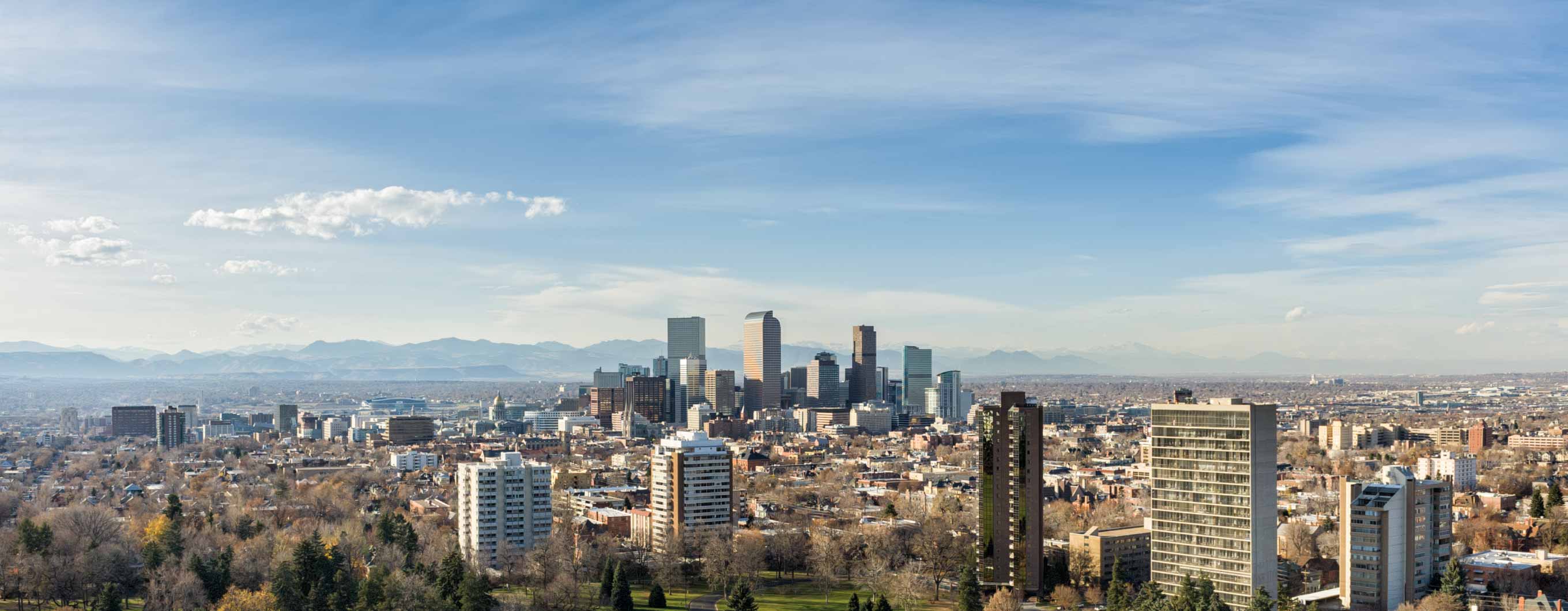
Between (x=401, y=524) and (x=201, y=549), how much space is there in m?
10.9

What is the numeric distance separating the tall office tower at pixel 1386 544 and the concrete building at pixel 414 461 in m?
104

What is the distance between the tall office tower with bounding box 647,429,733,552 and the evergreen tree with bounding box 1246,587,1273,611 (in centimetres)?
3358

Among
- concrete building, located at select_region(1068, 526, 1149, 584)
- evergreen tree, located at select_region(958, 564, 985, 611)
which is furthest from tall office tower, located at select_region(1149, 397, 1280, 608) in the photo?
concrete building, located at select_region(1068, 526, 1149, 584)

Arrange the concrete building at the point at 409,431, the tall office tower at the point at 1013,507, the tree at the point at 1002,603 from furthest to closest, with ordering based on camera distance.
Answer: the concrete building at the point at 409,431
the tall office tower at the point at 1013,507
the tree at the point at 1002,603

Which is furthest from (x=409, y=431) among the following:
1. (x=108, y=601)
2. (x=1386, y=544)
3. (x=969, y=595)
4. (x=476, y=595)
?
(x=1386, y=544)

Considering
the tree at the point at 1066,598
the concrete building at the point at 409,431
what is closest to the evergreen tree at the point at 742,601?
the tree at the point at 1066,598

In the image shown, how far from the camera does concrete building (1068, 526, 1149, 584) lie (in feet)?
217

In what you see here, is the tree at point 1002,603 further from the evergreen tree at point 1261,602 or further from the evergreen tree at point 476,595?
the evergreen tree at point 476,595

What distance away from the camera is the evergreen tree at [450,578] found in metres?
55.5

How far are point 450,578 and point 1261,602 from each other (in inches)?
1264

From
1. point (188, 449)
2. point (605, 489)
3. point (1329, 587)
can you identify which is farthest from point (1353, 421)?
point (188, 449)

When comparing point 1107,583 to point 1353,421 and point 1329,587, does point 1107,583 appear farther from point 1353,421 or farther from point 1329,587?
point 1353,421

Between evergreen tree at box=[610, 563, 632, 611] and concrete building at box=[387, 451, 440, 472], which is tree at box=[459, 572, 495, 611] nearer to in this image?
evergreen tree at box=[610, 563, 632, 611]

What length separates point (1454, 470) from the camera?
11400 cm
